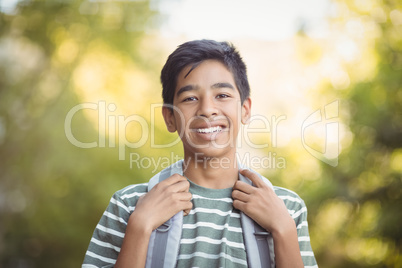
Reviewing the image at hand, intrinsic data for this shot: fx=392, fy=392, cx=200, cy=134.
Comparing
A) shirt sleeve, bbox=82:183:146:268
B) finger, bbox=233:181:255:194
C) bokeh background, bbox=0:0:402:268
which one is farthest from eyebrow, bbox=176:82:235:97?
bokeh background, bbox=0:0:402:268

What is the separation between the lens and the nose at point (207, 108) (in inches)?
58.5

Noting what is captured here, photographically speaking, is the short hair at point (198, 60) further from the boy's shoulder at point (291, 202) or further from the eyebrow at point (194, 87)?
the boy's shoulder at point (291, 202)

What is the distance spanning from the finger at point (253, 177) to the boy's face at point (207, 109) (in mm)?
105

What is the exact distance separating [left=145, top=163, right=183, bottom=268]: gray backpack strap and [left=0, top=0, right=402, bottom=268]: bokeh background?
2.98 metres

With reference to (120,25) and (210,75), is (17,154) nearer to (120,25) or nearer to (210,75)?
(120,25)

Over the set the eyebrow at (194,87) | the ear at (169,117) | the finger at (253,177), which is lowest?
the finger at (253,177)

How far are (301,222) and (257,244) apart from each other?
8.4 inches

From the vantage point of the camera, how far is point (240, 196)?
148 centimetres

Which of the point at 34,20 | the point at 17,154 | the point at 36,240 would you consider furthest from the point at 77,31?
the point at 36,240

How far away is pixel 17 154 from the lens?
7.50 meters

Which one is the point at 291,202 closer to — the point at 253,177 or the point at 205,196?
the point at 253,177

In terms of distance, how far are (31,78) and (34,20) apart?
1.15 meters

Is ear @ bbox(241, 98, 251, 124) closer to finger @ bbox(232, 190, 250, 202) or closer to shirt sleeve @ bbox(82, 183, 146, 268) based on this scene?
finger @ bbox(232, 190, 250, 202)

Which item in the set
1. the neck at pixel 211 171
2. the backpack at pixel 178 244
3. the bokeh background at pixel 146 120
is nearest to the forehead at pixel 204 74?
the neck at pixel 211 171
